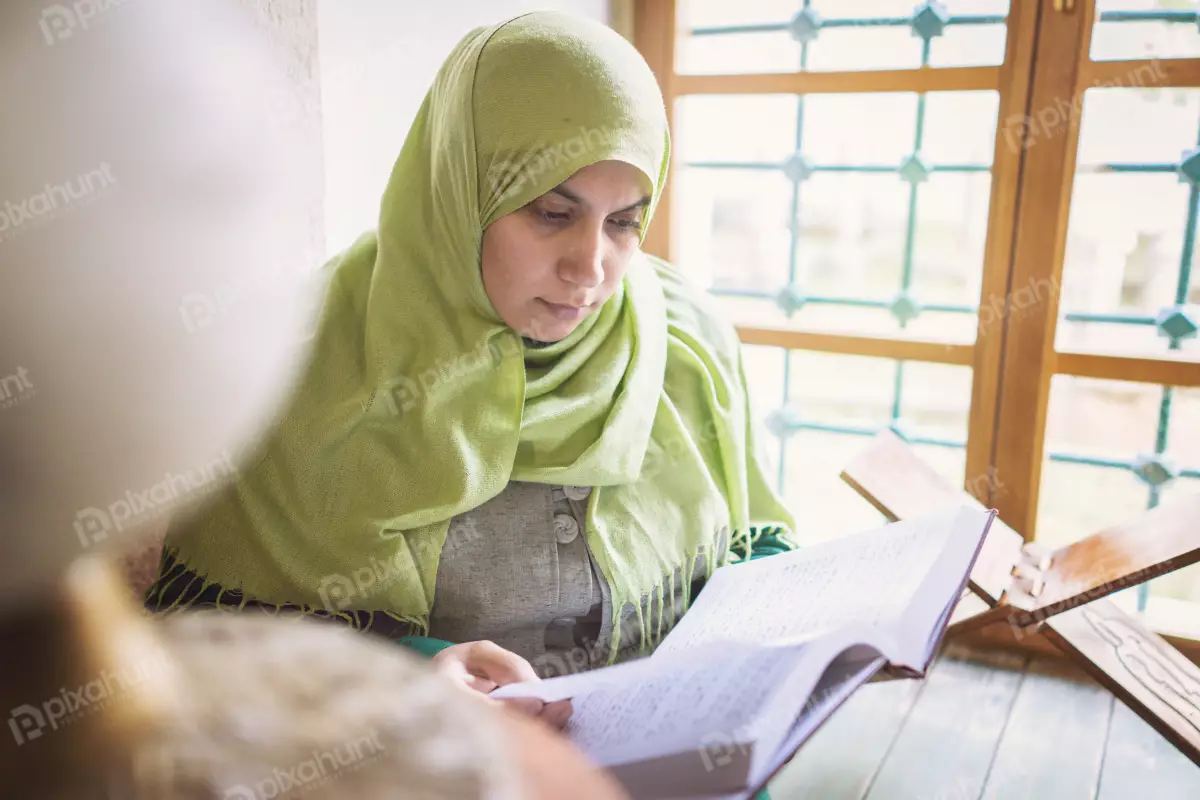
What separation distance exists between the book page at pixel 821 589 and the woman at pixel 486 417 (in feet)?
0.57

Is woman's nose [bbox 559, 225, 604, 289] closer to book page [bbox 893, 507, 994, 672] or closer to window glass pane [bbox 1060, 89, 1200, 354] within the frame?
book page [bbox 893, 507, 994, 672]

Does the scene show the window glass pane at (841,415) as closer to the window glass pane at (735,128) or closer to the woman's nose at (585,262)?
the window glass pane at (735,128)

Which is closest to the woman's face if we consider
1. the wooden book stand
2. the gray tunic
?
the gray tunic

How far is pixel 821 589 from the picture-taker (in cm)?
82

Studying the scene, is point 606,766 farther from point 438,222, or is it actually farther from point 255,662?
point 438,222

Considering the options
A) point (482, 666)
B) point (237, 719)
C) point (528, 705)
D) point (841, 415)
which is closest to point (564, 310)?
point (482, 666)

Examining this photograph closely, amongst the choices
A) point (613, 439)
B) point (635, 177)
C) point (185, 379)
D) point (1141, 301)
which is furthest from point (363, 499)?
point (1141, 301)

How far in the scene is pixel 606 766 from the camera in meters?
0.58

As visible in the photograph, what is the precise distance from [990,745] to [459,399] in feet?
4.48

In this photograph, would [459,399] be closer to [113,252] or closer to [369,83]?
[369,83]

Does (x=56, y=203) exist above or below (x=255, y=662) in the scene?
above

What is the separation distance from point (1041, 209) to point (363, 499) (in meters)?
1.46

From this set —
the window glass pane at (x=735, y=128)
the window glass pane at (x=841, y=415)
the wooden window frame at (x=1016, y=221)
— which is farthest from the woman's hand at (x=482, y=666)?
the window glass pane at (x=735, y=128)

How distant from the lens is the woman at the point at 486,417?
3.32ft
